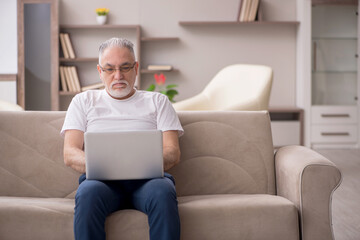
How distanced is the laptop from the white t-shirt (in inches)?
14.4

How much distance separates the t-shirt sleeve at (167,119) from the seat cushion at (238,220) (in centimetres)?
36

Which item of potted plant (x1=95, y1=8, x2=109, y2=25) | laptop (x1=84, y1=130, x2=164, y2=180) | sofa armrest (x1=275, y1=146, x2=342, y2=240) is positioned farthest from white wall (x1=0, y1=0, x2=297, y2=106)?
laptop (x1=84, y1=130, x2=164, y2=180)

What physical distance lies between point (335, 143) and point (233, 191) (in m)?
3.93

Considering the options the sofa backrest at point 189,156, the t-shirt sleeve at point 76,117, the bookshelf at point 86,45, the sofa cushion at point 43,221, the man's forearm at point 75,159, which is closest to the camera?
the sofa cushion at point 43,221

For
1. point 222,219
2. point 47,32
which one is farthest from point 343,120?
point 222,219

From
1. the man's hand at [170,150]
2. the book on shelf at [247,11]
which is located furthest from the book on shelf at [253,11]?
the man's hand at [170,150]

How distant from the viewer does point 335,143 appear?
19.4 feet

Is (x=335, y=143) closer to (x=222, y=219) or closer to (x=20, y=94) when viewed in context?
(x=20, y=94)

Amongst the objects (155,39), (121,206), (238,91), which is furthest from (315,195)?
(155,39)

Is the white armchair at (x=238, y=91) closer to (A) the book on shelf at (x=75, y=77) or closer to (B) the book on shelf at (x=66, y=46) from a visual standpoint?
(A) the book on shelf at (x=75, y=77)

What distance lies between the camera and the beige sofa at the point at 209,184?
75.3 inches

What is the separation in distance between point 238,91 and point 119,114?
7.74 feet

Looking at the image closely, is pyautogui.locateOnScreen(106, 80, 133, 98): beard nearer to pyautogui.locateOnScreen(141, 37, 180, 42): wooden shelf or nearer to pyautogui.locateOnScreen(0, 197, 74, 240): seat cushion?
pyautogui.locateOnScreen(0, 197, 74, 240): seat cushion

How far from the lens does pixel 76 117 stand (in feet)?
7.23
